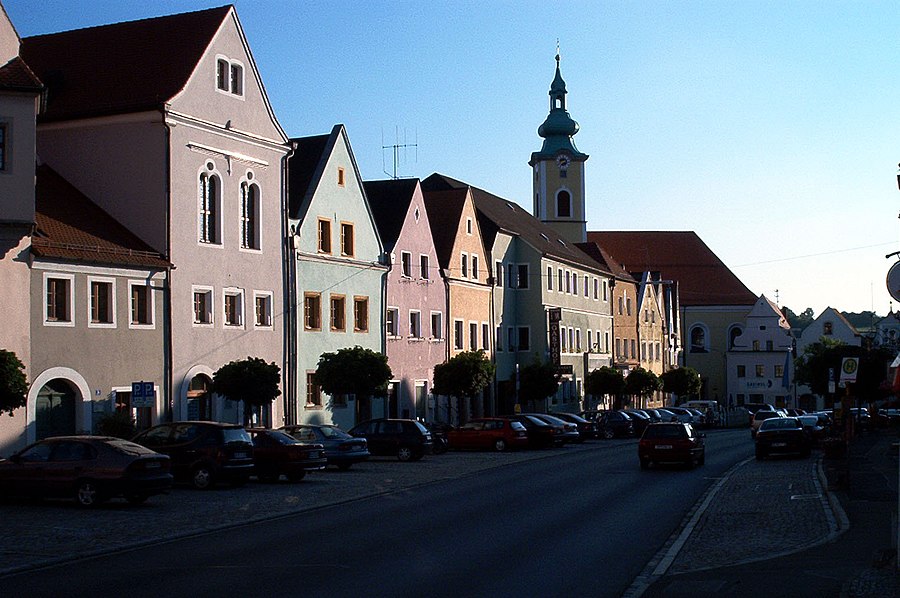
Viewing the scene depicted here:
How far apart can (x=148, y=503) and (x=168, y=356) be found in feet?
42.9

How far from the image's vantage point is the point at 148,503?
25.0m

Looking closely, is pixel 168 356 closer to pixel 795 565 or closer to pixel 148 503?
pixel 148 503

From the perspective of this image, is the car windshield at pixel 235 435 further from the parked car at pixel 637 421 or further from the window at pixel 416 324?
the parked car at pixel 637 421

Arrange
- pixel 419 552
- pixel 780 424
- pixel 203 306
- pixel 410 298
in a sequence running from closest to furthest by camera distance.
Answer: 1. pixel 419 552
2. pixel 203 306
3. pixel 780 424
4. pixel 410 298

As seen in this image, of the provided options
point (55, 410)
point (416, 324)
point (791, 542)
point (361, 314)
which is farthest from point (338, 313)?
point (791, 542)

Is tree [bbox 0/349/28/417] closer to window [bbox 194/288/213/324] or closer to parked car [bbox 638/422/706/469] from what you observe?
window [bbox 194/288/213/324]

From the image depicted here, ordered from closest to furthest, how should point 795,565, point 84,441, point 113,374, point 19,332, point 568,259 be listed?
1. point 795,565
2. point 84,441
3. point 19,332
4. point 113,374
5. point 568,259

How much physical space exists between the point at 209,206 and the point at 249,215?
2544 mm

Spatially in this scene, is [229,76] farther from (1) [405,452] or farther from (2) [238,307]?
(1) [405,452]

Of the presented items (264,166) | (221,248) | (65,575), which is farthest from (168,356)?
(65,575)

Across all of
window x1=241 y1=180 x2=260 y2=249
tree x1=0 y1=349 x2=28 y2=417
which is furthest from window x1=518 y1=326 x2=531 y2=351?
tree x1=0 y1=349 x2=28 y2=417

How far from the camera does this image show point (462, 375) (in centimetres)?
5484

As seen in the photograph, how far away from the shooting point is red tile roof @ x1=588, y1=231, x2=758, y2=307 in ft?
407

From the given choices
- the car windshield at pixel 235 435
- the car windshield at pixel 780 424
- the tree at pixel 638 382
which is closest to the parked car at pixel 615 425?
the car windshield at pixel 780 424
